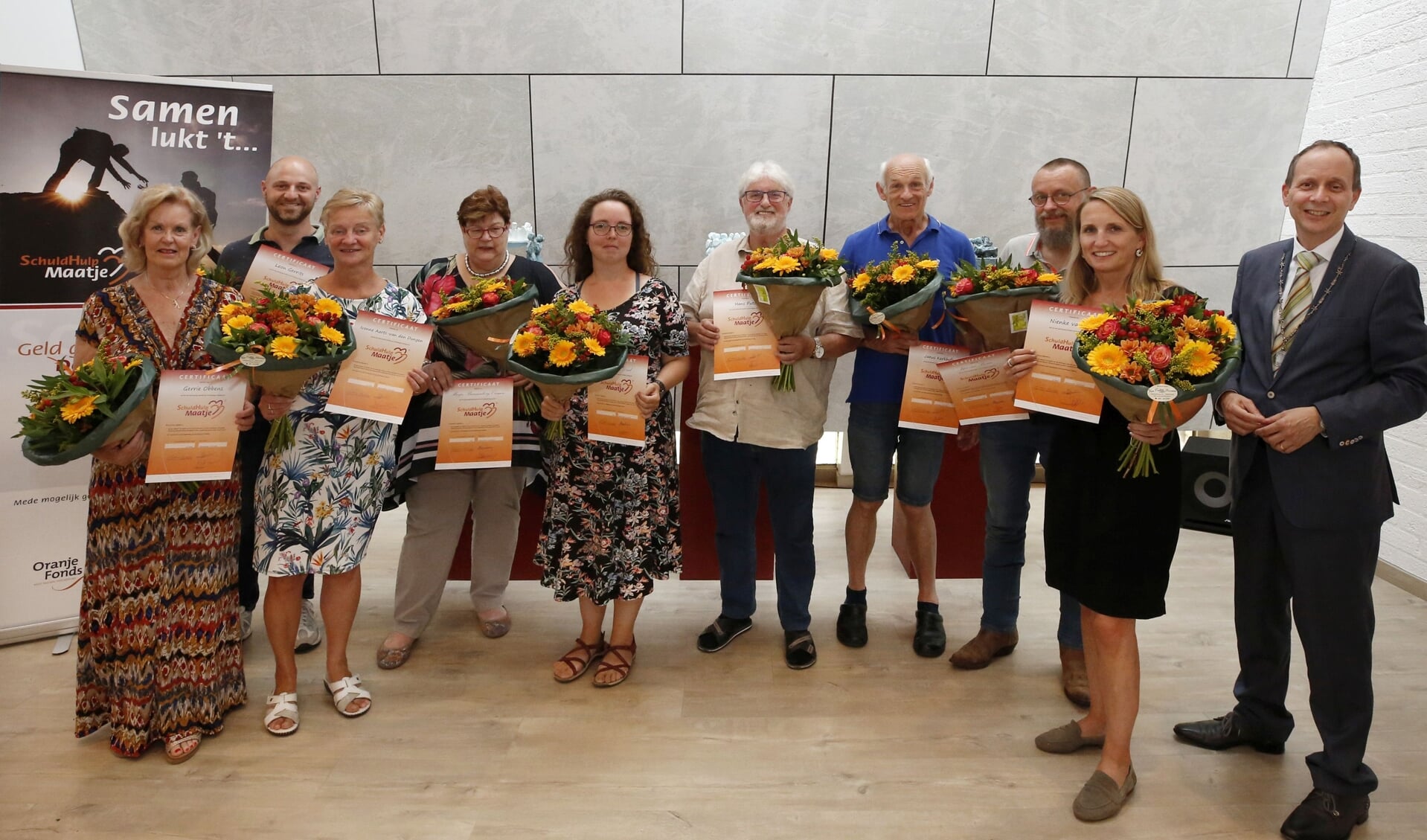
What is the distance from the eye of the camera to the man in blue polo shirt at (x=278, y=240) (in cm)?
315

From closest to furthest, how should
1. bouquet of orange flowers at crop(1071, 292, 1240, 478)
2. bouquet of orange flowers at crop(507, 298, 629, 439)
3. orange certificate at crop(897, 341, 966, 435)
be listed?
bouquet of orange flowers at crop(1071, 292, 1240, 478)
bouquet of orange flowers at crop(507, 298, 629, 439)
orange certificate at crop(897, 341, 966, 435)

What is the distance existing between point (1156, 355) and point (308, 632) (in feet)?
10.6

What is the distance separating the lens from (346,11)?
5.02 m

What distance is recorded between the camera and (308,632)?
3.49 m

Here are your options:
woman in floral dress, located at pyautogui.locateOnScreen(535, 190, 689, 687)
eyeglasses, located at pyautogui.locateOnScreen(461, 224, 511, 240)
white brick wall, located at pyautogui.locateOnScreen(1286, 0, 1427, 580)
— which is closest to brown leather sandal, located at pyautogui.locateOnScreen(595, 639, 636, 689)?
woman in floral dress, located at pyautogui.locateOnScreen(535, 190, 689, 687)

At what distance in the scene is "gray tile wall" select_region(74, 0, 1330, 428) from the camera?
16.6 ft

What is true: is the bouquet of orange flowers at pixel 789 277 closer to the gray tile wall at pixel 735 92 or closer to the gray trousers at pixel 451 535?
the gray trousers at pixel 451 535

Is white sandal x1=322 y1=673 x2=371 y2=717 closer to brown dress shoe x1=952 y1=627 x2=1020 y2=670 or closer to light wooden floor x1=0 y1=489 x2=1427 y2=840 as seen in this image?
light wooden floor x1=0 y1=489 x2=1427 y2=840

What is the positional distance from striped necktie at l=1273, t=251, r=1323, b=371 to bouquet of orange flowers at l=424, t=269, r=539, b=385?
86.5 inches

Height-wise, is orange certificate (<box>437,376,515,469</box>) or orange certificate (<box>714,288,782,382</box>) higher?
orange certificate (<box>714,288,782,382</box>)

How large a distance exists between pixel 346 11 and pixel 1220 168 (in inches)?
210

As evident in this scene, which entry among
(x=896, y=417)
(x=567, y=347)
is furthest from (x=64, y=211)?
(x=896, y=417)

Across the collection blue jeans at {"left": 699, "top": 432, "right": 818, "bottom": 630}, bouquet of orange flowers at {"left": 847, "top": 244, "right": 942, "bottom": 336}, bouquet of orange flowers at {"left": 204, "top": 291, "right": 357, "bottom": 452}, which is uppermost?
bouquet of orange flowers at {"left": 847, "top": 244, "right": 942, "bottom": 336}

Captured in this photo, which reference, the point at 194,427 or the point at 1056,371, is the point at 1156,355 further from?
the point at 194,427
